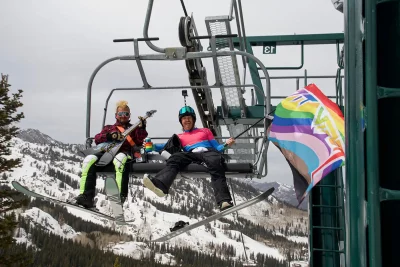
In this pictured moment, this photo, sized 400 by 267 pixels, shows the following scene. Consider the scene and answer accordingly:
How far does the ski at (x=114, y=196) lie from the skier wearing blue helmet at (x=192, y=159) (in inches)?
24.9

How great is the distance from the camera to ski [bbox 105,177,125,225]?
6.29m

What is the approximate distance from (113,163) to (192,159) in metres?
0.99

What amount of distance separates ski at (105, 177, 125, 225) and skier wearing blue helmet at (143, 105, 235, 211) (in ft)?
2.07

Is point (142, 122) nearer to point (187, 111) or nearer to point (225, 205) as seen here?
point (187, 111)

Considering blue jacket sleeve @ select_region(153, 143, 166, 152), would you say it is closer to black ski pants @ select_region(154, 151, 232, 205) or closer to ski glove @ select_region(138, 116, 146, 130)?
ski glove @ select_region(138, 116, 146, 130)

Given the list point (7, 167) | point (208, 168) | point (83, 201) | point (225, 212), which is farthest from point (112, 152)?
point (7, 167)

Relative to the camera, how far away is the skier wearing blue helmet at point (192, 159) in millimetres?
5859

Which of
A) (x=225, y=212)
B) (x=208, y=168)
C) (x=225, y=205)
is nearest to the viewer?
(x=225, y=212)

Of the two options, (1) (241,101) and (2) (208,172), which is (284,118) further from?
(1) (241,101)

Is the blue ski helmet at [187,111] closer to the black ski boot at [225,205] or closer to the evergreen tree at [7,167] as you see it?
the black ski boot at [225,205]

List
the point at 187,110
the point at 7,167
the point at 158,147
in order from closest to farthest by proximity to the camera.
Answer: the point at 187,110 < the point at 158,147 < the point at 7,167

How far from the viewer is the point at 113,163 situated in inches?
254

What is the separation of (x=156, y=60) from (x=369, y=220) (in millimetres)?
4363

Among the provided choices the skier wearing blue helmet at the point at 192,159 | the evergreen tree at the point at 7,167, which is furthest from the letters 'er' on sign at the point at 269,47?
the evergreen tree at the point at 7,167
